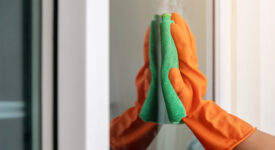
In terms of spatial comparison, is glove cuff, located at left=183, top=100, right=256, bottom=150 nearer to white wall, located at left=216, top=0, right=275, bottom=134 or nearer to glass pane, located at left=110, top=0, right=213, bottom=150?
glass pane, located at left=110, top=0, right=213, bottom=150

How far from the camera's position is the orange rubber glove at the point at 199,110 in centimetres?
53

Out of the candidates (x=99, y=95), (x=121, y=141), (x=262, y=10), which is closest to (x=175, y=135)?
(x=121, y=141)

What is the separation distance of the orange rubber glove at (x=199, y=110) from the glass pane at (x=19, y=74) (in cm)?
29

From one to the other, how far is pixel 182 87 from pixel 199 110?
94 mm

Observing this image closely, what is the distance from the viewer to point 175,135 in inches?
23.6

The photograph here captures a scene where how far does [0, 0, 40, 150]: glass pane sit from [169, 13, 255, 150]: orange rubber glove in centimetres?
29

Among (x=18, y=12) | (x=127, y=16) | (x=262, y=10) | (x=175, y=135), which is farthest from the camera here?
(x=262, y=10)

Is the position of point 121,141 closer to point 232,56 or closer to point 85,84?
point 85,84

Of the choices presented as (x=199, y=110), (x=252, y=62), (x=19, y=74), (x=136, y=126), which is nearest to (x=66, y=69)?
(x=19, y=74)

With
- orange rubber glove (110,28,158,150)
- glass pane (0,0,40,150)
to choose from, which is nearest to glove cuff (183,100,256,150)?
orange rubber glove (110,28,158,150)

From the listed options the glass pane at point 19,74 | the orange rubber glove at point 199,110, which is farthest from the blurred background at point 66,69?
the orange rubber glove at point 199,110

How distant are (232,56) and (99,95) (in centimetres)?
75

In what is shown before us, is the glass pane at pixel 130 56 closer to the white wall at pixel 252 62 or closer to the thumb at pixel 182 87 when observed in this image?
the thumb at pixel 182 87

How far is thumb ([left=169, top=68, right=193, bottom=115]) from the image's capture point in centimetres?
50
